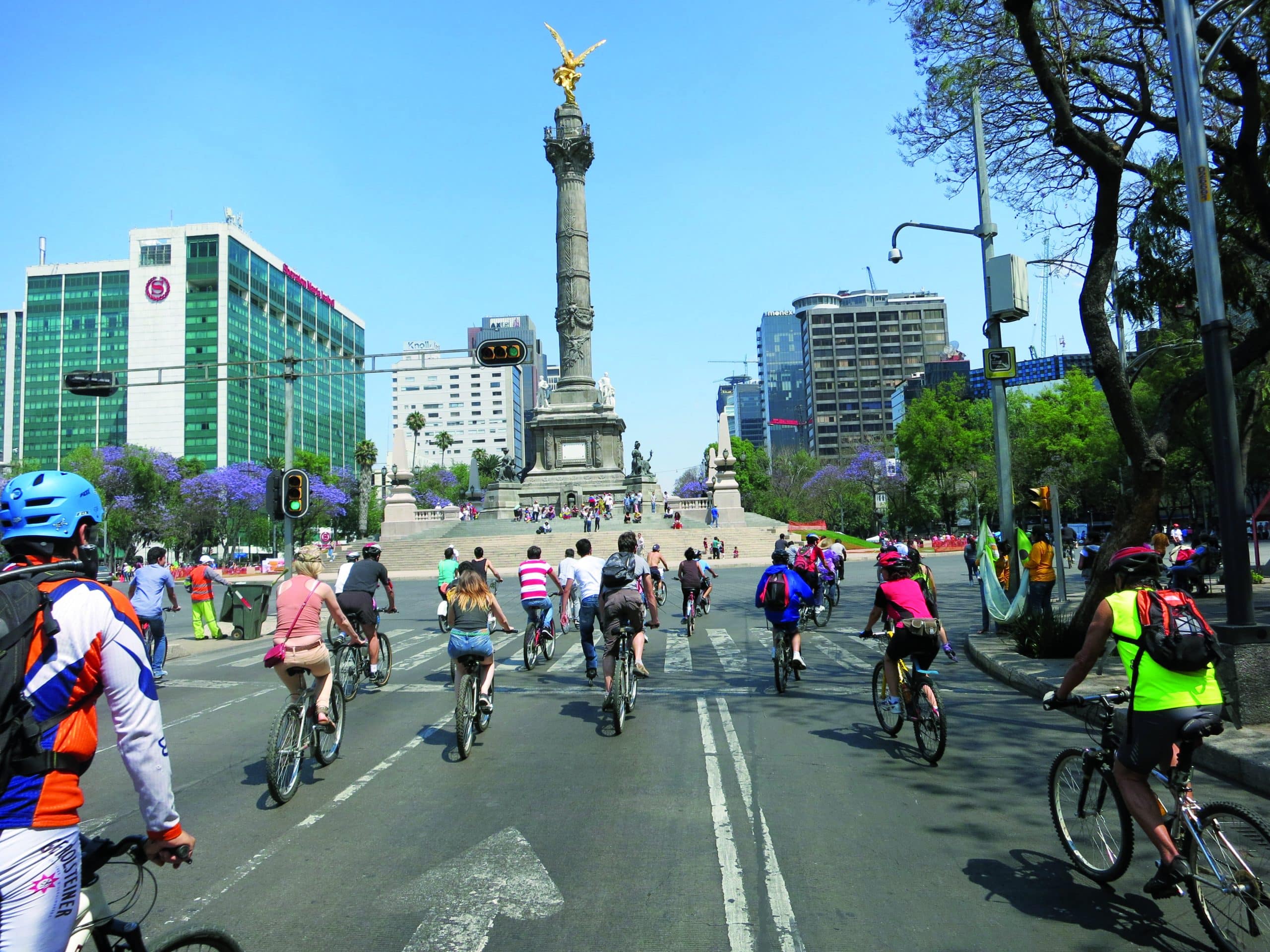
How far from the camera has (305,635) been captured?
7234mm

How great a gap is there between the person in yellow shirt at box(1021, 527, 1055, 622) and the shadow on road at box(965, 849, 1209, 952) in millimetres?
9856

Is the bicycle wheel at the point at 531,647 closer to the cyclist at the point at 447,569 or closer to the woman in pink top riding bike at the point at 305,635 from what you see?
the cyclist at the point at 447,569

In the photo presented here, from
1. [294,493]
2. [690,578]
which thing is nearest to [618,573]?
[690,578]

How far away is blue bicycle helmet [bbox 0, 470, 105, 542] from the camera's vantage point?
114 inches

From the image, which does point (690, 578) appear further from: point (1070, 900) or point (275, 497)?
point (1070, 900)

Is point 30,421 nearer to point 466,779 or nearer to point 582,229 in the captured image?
point 582,229

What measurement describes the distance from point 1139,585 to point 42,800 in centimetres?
472

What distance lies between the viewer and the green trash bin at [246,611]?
18625 millimetres

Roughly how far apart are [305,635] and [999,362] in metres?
12.1

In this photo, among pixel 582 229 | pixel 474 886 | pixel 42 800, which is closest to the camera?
pixel 42 800

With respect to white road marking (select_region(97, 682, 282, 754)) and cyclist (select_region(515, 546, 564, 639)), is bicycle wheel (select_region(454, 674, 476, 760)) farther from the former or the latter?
cyclist (select_region(515, 546, 564, 639))

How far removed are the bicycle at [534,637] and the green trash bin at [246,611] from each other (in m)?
7.56

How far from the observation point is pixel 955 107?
51.1 ft

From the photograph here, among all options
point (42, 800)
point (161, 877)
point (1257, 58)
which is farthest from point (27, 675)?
point (1257, 58)
